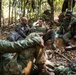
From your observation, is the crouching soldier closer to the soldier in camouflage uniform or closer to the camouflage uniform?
the camouflage uniform

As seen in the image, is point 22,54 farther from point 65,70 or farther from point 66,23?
point 66,23

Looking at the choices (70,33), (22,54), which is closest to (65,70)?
(22,54)

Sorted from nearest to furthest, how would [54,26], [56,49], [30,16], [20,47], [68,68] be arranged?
[20,47] → [68,68] → [56,49] → [54,26] → [30,16]

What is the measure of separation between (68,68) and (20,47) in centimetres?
140

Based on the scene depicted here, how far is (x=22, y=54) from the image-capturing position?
18.5 feet

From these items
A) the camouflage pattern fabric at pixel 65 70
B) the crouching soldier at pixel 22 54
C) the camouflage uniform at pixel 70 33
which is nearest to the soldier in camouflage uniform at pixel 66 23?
the camouflage uniform at pixel 70 33

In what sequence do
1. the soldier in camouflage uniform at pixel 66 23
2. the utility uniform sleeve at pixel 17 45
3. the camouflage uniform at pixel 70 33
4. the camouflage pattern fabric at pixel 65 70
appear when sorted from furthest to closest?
the soldier in camouflage uniform at pixel 66 23 → the camouflage uniform at pixel 70 33 → the camouflage pattern fabric at pixel 65 70 → the utility uniform sleeve at pixel 17 45

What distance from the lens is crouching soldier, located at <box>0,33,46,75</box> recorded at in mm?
5537

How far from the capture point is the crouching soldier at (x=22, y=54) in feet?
18.2

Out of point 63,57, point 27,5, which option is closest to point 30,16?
point 27,5

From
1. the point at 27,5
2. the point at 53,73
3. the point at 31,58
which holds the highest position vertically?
the point at 27,5

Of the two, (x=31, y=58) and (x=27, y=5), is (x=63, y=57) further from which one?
(x=27, y=5)

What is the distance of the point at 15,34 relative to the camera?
8422mm

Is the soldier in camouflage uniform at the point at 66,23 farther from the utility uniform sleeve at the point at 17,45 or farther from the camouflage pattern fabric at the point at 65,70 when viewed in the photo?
the utility uniform sleeve at the point at 17,45
